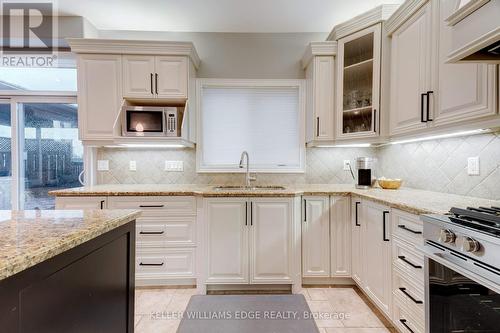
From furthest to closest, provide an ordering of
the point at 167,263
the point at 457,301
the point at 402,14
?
1. the point at 167,263
2. the point at 402,14
3. the point at 457,301

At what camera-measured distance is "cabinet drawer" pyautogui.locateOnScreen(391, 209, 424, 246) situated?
1516 millimetres

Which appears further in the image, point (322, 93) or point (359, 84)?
point (322, 93)

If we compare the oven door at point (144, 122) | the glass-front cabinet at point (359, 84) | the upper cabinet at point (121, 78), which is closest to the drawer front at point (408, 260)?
the glass-front cabinet at point (359, 84)

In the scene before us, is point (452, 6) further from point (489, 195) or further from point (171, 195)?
point (171, 195)

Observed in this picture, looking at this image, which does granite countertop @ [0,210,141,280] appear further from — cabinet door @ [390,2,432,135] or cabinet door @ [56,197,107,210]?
cabinet door @ [390,2,432,135]

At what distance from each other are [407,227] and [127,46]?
9.33 ft

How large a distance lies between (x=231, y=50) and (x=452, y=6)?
2.09 meters

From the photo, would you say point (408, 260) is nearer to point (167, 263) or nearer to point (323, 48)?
point (167, 263)

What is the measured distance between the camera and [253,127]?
3127mm

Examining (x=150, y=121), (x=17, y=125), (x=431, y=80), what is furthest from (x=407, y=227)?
(x=17, y=125)

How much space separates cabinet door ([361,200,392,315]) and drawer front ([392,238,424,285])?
91mm

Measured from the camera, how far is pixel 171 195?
246 cm

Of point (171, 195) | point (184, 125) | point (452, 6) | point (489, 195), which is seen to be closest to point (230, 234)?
point (171, 195)

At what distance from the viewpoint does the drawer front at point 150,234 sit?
8.05 ft
